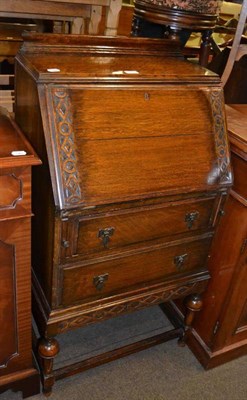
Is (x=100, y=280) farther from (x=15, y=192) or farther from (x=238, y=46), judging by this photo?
(x=238, y=46)

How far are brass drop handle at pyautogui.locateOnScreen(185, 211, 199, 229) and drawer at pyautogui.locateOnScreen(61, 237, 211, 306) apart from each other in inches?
3.9

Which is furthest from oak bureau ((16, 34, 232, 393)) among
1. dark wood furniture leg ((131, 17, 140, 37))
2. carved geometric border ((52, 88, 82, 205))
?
dark wood furniture leg ((131, 17, 140, 37))

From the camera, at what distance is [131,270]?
4.80 feet

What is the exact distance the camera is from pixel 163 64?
1.47 meters

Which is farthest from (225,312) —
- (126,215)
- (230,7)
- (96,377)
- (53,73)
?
(230,7)

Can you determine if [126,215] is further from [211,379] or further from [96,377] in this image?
[211,379]

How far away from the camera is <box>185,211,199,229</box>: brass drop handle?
1.46 meters

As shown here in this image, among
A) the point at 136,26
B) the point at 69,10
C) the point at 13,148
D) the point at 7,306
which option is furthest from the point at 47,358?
the point at 69,10

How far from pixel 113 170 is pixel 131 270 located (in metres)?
0.44

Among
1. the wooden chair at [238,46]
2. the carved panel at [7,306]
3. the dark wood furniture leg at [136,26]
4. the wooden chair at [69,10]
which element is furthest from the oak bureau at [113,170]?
the wooden chair at [69,10]

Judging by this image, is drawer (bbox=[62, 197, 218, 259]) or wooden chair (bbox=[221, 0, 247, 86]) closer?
drawer (bbox=[62, 197, 218, 259])

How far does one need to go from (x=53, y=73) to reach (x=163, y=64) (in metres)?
0.51

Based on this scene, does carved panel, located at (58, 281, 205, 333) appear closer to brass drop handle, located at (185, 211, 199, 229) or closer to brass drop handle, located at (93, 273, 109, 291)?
brass drop handle, located at (93, 273, 109, 291)

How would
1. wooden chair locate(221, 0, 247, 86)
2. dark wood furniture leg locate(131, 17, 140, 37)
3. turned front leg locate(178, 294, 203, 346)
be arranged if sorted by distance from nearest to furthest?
turned front leg locate(178, 294, 203, 346) → wooden chair locate(221, 0, 247, 86) → dark wood furniture leg locate(131, 17, 140, 37)
